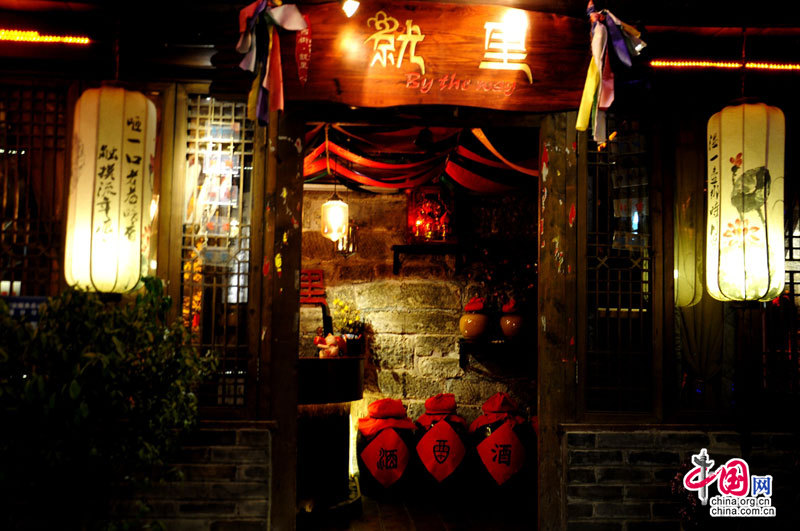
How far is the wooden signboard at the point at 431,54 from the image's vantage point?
505cm

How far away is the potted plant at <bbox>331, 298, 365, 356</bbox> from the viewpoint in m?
8.95

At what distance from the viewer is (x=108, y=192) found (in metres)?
4.41

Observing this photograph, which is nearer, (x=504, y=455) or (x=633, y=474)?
(x=633, y=474)

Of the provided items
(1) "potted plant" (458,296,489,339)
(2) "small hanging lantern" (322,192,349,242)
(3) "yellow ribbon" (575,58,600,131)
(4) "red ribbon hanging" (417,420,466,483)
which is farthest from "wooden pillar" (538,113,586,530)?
(2) "small hanging lantern" (322,192,349,242)

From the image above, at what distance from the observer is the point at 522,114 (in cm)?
561

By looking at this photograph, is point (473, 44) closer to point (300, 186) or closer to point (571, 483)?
point (300, 186)

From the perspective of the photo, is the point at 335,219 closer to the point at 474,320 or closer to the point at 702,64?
the point at 474,320

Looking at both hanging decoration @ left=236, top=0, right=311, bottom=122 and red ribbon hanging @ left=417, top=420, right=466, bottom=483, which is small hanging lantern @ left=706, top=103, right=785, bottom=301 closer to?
hanging decoration @ left=236, top=0, right=311, bottom=122

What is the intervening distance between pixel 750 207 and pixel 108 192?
506 cm

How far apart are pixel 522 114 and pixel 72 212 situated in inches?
157

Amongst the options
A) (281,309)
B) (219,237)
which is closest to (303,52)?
(219,237)

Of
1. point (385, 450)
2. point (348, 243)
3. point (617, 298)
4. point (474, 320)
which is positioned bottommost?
point (385, 450)

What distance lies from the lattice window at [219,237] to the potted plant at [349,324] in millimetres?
3652

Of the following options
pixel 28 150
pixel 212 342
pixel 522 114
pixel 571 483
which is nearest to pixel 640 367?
pixel 571 483
